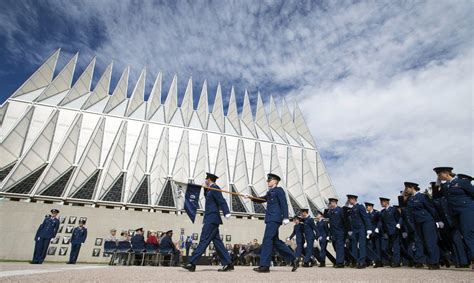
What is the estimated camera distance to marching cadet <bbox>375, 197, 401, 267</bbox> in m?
8.61

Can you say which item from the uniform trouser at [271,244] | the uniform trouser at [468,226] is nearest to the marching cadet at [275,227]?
the uniform trouser at [271,244]

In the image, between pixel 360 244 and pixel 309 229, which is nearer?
pixel 360 244

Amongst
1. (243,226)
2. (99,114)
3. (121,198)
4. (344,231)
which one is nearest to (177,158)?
(121,198)

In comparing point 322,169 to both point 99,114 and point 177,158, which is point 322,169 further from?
point 99,114

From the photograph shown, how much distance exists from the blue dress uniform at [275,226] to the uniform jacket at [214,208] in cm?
96

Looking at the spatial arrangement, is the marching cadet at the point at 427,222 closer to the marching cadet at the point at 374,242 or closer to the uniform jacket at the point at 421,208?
the uniform jacket at the point at 421,208

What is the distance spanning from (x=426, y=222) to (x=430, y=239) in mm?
409

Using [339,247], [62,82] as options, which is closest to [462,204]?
[339,247]

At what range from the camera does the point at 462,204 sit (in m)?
5.83

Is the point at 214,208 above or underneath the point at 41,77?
underneath

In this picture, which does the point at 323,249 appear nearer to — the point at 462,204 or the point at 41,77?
the point at 462,204

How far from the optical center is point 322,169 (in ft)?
120

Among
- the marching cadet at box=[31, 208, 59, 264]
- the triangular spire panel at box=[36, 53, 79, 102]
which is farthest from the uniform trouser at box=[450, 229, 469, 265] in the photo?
the triangular spire panel at box=[36, 53, 79, 102]

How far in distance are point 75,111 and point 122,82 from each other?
24.7ft
